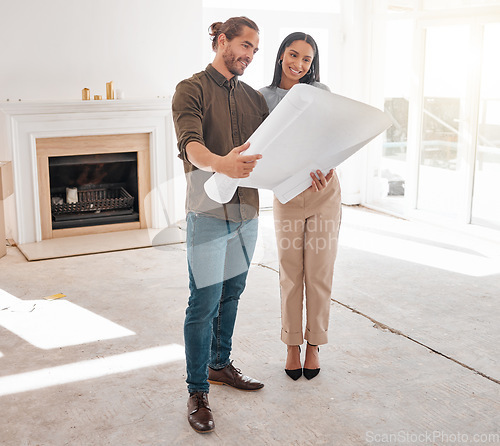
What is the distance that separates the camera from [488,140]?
17.5 ft

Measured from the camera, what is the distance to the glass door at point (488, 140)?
17.0 ft

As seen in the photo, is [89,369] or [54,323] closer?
[89,369]

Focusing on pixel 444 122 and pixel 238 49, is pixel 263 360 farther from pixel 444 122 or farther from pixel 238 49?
pixel 444 122

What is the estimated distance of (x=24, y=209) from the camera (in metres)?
5.10

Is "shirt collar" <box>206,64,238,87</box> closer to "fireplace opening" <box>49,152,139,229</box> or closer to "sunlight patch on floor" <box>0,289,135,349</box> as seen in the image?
"sunlight patch on floor" <box>0,289,135,349</box>

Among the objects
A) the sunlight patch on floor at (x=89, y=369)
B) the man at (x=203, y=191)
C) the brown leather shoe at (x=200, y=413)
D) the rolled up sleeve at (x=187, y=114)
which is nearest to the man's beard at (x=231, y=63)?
the man at (x=203, y=191)

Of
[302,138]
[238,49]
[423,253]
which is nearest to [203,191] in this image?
[302,138]

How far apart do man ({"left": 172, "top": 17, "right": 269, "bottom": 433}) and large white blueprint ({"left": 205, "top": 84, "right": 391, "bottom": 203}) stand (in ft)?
0.36

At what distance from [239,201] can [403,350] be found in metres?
→ 1.28

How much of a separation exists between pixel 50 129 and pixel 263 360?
9.99ft

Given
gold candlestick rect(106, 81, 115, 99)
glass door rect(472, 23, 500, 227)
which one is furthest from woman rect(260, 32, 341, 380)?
glass door rect(472, 23, 500, 227)

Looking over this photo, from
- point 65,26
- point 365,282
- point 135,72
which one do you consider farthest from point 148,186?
point 365,282

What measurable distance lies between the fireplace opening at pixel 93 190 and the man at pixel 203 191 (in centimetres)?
326

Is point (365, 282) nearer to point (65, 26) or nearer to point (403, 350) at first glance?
point (403, 350)
